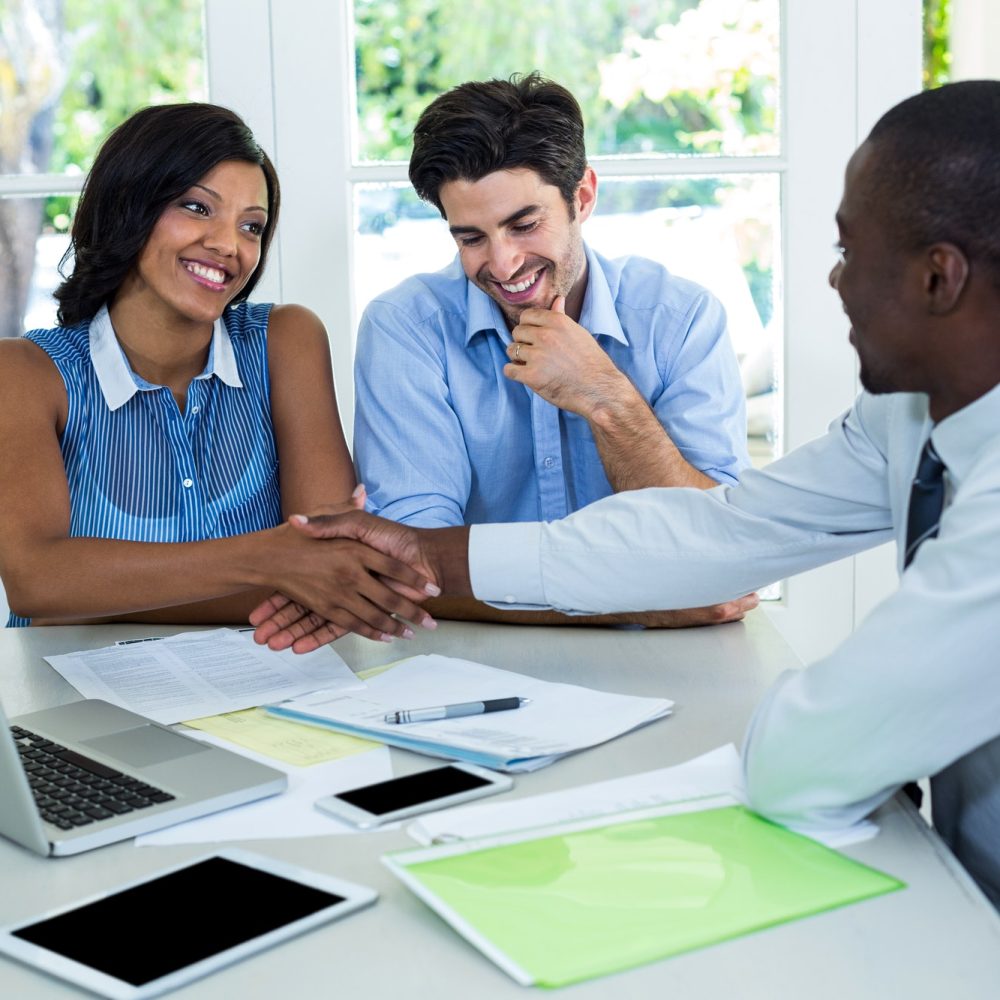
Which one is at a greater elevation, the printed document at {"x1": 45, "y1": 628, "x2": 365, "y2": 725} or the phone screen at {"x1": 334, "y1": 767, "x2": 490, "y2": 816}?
the phone screen at {"x1": 334, "y1": 767, "x2": 490, "y2": 816}

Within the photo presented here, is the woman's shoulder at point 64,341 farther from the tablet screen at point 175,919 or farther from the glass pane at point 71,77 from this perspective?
the tablet screen at point 175,919

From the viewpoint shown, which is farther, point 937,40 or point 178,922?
point 937,40

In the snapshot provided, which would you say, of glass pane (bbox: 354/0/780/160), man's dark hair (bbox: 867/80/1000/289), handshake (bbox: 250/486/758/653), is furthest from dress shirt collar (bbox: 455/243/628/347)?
man's dark hair (bbox: 867/80/1000/289)

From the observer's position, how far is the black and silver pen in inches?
48.1

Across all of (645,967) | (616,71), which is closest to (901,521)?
(645,967)

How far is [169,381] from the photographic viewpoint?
204 cm

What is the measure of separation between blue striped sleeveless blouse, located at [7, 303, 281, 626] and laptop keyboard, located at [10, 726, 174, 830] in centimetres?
79

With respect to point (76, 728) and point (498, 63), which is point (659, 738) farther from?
point (498, 63)

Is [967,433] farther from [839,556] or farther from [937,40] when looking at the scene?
[937,40]

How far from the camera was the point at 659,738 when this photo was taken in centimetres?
120

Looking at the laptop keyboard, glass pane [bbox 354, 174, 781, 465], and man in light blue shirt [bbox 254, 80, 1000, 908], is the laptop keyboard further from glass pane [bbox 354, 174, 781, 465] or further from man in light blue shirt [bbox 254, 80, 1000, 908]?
glass pane [bbox 354, 174, 781, 465]

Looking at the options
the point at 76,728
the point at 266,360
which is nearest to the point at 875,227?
the point at 76,728

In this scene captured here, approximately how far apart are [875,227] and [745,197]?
1347 mm

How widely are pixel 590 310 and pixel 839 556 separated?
0.78 m
